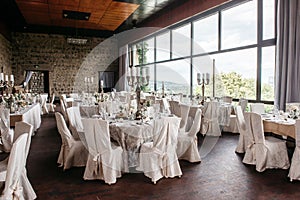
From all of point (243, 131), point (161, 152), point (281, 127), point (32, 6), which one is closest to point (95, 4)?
point (32, 6)

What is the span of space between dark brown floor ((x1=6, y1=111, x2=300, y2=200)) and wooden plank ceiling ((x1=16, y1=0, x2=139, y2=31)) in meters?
6.40

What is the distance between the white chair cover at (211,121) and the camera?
6580 mm

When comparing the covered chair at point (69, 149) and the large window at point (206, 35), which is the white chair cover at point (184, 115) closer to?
the covered chair at point (69, 149)

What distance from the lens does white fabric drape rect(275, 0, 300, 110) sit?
5.50m

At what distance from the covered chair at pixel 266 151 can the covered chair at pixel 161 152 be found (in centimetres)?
139

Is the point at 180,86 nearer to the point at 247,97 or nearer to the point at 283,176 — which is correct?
A: the point at 247,97

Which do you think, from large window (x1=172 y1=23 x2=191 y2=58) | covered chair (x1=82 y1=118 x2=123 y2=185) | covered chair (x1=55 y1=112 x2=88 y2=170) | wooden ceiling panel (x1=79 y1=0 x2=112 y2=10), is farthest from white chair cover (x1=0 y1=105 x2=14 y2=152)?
large window (x1=172 y1=23 x2=191 y2=58)

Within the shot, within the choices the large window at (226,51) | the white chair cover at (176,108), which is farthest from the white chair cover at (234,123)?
the white chair cover at (176,108)

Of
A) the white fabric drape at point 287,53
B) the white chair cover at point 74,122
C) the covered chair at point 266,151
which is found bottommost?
the covered chair at point 266,151

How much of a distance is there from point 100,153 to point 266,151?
2.70 metres

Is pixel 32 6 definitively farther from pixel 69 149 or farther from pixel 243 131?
pixel 243 131

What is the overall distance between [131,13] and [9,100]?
628 cm

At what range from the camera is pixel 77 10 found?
392 inches

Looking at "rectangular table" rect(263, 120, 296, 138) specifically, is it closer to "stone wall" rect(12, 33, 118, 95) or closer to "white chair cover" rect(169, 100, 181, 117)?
"white chair cover" rect(169, 100, 181, 117)
